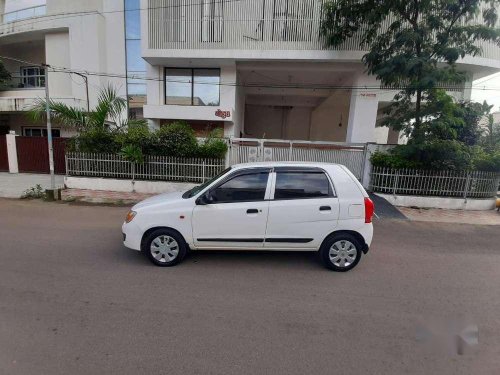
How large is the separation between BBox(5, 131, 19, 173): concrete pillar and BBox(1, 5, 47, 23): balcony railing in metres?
9.27

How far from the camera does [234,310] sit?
3014 mm

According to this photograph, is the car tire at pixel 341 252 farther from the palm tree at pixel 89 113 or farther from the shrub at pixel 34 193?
the shrub at pixel 34 193

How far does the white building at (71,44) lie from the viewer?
49.2ft

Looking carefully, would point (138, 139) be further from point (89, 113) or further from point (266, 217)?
point (266, 217)

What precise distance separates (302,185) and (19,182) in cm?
1083

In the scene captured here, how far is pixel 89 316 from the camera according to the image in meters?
2.83

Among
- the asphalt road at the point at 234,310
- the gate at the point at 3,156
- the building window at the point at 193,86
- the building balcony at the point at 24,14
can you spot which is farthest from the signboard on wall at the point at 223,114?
the building balcony at the point at 24,14

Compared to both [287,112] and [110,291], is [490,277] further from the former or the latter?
[287,112]

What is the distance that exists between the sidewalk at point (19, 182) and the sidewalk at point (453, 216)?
11.2 m

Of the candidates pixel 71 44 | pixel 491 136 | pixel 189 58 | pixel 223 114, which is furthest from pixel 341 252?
pixel 71 44

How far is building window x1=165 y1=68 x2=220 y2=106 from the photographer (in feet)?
42.5

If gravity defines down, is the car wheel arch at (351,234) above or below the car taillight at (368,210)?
below

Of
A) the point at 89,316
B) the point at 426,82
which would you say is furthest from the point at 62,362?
the point at 426,82

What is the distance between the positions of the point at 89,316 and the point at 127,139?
7133mm
